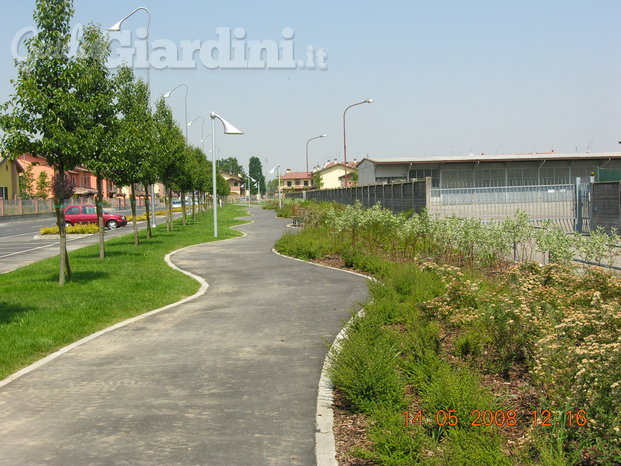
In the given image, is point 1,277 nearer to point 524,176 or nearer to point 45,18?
point 45,18

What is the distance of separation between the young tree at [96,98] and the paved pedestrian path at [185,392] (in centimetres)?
540

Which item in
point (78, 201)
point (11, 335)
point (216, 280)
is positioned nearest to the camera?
point (11, 335)

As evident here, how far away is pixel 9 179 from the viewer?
67.4 metres

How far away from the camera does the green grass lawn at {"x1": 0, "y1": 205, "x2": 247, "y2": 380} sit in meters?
8.35

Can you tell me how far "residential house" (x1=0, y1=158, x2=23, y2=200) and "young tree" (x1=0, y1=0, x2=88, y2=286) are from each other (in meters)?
57.8

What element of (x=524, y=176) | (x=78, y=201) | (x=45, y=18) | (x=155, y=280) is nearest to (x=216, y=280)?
(x=155, y=280)

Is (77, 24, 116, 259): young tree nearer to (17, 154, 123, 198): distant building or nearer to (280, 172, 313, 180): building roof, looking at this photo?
(17, 154, 123, 198): distant building

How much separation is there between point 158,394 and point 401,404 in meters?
2.55

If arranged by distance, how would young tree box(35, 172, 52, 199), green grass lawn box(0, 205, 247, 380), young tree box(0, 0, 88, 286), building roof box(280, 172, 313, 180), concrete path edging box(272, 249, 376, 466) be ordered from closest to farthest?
concrete path edging box(272, 249, 376, 466)
green grass lawn box(0, 205, 247, 380)
young tree box(0, 0, 88, 286)
young tree box(35, 172, 52, 199)
building roof box(280, 172, 313, 180)

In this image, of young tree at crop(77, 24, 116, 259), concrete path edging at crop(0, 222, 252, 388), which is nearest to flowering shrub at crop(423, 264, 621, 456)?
concrete path edging at crop(0, 222, 252, 388)

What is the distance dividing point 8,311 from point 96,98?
569 cm

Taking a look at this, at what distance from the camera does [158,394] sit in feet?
20.1

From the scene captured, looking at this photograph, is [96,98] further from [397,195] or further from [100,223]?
[397,195]

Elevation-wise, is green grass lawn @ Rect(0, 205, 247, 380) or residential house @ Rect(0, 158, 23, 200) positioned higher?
residential house @ Rect(0, 158, 23, 200)
